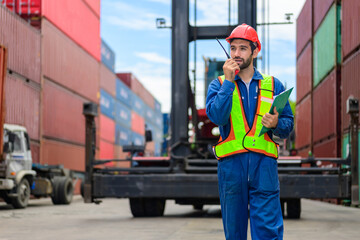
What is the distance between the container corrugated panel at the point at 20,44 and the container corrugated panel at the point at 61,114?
1568 mm

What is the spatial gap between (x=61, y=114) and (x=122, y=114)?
22378 millimetres

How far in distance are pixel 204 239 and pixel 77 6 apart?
89.8 feet

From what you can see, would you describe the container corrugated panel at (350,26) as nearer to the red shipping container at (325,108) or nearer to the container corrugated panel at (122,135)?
the red shipping container at (325,108)

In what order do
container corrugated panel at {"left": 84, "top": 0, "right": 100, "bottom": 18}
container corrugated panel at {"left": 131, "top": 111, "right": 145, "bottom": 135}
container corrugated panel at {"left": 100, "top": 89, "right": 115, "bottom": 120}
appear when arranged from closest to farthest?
container corrugated panel at {"left": 84, "top": 0, "right": 100, "bottom": 18}, container corrugated panel at {"left": 100, "top": 89, "right": 115, "bottom": 120}, container corrugated panel at {"left": 131, "top": 111, "right": 145, "bottom": 135}

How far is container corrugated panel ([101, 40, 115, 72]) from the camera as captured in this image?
4581 centimetres

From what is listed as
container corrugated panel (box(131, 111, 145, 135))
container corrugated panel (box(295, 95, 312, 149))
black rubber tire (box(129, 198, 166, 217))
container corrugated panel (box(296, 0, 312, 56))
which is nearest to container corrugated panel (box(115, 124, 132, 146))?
container corrugated panel (box(131, 111, 145, 135))

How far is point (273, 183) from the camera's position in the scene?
3.93 m

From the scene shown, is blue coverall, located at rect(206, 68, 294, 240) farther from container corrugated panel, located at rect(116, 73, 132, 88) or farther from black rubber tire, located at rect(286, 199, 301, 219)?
container corrugated panel, located at rect(116, 73, 132, 88)

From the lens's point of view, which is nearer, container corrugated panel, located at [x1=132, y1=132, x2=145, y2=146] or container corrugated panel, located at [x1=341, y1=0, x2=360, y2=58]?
container corrugated panel, located at [x1=341, y1=0, x2=360, y2=58]

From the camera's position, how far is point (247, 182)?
395 centimetres

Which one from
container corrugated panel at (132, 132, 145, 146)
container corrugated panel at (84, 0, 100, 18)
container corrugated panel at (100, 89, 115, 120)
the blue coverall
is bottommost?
the blue coverall

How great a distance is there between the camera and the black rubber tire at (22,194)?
16734 millimetres

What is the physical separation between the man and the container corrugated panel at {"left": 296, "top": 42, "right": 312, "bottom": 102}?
27.9 m

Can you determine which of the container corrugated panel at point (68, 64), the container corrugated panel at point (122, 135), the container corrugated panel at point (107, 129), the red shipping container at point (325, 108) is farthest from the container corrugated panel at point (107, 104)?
the red shipping container at point (325, 108)
